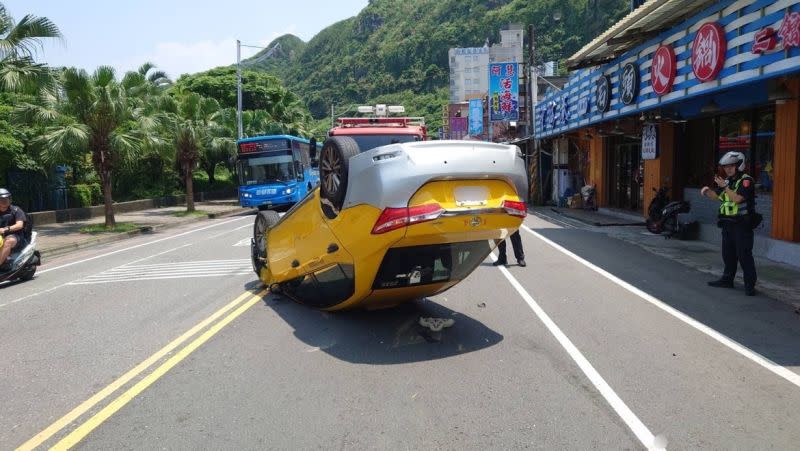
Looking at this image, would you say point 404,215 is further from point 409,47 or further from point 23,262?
point 409,47

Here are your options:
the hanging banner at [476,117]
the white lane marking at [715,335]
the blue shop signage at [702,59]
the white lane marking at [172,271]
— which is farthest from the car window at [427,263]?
the hanging banner at [476,117]

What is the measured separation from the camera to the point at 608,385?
4.85 m

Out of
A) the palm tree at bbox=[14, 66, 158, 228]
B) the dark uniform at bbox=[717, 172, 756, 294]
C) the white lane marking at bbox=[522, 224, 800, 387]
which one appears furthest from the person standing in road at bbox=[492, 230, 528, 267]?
the palm tree at bbox=[14, 66, 158, 228]

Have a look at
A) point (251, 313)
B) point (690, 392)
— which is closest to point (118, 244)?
point (251, 313)

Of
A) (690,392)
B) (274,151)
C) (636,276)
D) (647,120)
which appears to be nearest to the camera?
(690,392)

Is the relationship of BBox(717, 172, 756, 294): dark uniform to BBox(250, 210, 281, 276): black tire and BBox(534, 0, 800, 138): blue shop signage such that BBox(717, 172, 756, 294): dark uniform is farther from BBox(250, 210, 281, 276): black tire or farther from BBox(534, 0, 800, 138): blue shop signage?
BBox(250, 210, 281, 276): black tire

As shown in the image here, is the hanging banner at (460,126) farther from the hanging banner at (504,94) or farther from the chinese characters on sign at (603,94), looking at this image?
the chinese characters on sign at (603,94)

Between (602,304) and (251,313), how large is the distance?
14.4 feet

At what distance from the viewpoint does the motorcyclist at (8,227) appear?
33.5ft

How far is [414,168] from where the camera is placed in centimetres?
509

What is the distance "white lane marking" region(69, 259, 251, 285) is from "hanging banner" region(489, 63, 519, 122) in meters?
24.3

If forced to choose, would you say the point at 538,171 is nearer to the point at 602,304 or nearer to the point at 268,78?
the point at 602,304

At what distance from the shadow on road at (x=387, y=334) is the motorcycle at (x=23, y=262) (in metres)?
5.58

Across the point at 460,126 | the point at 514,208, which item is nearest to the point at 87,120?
the point at 514,208
